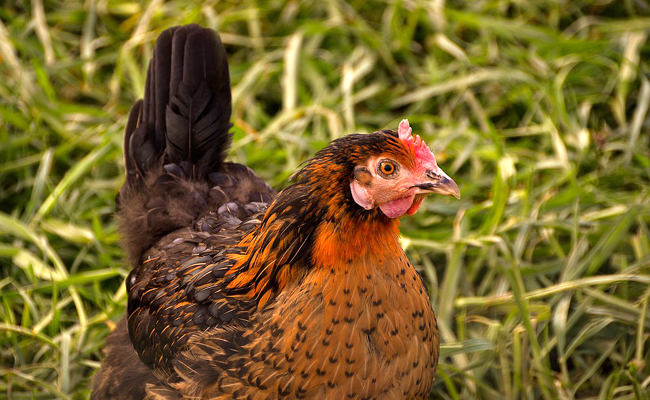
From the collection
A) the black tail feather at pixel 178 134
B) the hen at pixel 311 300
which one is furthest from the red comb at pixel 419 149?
the black tail feather at pixel 178 134

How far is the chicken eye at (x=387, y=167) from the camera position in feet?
5.52

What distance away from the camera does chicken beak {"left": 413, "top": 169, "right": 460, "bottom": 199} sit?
165 centimetres

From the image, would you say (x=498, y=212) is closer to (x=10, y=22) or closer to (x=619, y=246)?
(x=619, y=246)

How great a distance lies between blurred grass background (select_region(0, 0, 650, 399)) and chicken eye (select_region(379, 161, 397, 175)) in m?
0.93

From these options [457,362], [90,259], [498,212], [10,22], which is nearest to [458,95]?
[498,212]

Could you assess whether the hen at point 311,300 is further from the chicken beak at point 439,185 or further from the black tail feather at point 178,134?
the black tail feather at point 178,134

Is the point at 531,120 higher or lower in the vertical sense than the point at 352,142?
lower

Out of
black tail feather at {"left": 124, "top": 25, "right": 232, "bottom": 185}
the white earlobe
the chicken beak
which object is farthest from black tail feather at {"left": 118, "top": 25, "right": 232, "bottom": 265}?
the chicken beak

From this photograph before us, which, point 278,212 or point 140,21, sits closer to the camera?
point 278,212

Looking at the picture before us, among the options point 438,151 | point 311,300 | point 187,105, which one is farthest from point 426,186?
point 438,151

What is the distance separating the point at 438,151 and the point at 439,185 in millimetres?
1643

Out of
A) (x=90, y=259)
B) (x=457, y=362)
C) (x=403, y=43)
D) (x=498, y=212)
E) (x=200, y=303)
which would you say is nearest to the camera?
(x=200, y=303)

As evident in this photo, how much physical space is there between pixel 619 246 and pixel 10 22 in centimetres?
321

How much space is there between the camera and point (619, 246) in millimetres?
2875
